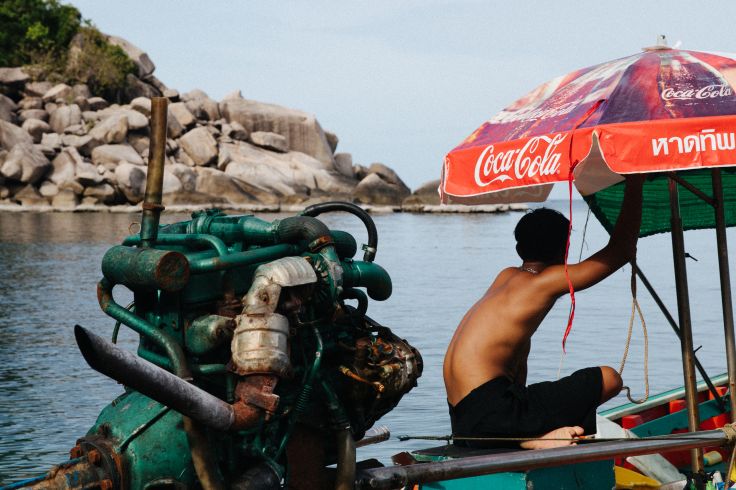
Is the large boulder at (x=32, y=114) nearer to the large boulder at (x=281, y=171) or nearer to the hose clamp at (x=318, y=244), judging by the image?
the large boulder at (x=281, y=171)

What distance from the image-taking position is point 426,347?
15.9 meters

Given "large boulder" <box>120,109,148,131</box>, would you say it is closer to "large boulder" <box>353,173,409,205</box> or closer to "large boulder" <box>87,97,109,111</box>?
"large boulder" <box>87,97,109,111</box>

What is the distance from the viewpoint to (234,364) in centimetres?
395

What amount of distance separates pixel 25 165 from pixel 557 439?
50244 mm

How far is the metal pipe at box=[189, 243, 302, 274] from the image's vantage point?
3.98 metres

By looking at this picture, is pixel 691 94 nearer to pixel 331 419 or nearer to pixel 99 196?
pixel 331 419

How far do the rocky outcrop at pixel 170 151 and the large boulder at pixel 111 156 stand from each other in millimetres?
51

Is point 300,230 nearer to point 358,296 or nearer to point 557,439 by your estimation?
point 358,296

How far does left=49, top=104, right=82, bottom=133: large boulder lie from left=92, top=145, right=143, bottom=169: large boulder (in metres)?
3.62

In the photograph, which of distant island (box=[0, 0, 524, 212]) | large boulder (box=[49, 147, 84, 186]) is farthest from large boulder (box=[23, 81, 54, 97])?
large boulder (box=[49, 147, 84, 186])

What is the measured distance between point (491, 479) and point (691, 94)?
1825mm

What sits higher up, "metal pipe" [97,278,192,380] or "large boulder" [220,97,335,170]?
"large boulder" [220,97,335,170]

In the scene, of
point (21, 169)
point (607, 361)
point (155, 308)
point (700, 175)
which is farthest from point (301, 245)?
point (21, 169)

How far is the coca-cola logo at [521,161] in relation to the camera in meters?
4.57
